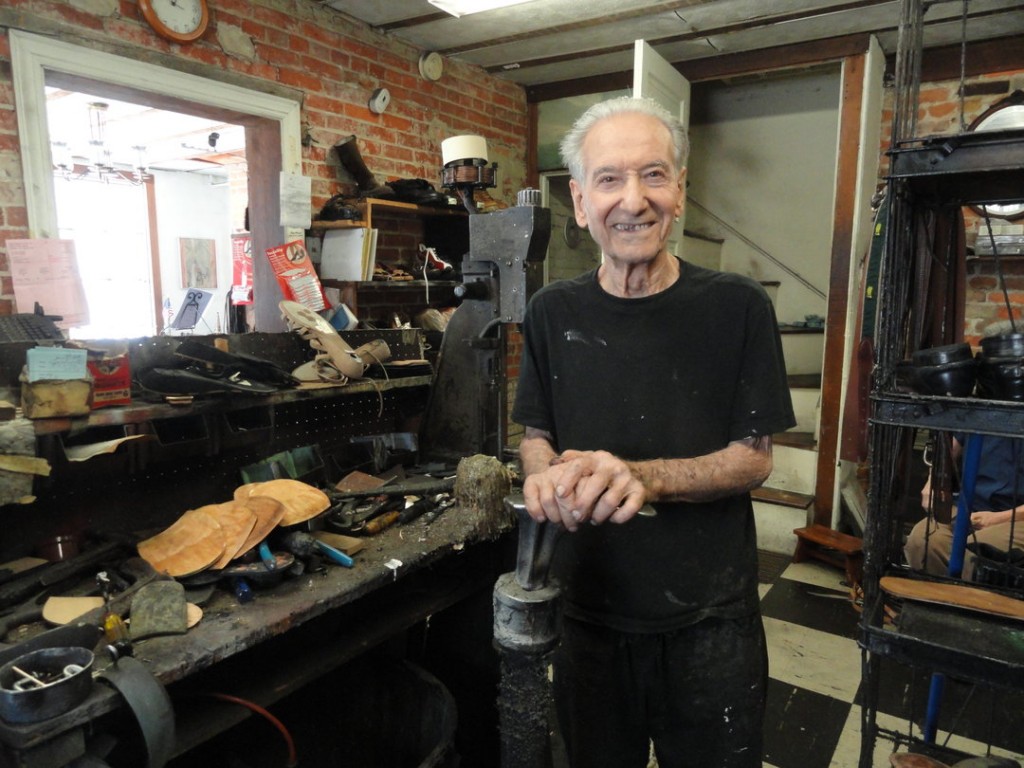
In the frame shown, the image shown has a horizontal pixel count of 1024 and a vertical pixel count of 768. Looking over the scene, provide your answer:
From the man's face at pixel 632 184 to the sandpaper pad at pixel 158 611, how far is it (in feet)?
3.42

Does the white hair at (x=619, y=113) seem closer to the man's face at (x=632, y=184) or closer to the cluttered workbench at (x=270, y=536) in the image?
the man's face at (x=632, y=184)

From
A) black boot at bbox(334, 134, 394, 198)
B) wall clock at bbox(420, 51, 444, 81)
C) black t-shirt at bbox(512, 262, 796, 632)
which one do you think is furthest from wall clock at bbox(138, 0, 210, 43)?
black t-shirt at bbox(512, 262, 796, 632)

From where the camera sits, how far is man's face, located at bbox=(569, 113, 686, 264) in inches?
43.5

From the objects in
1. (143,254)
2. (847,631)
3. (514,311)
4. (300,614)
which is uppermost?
(143,254)

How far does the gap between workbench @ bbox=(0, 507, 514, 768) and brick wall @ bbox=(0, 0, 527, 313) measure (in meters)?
1.63

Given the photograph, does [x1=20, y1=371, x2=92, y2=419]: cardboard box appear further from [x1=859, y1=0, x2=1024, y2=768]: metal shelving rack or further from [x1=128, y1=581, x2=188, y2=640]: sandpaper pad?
[x1=859, y1=0, x2=1024, y2=768]: metal shelving rack

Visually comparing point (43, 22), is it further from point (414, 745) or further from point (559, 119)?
point (559, 119)

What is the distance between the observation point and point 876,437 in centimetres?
124

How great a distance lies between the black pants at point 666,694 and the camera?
1138 mm

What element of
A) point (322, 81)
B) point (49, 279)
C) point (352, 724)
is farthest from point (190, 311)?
point (352, 724)

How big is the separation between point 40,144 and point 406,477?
1744mm

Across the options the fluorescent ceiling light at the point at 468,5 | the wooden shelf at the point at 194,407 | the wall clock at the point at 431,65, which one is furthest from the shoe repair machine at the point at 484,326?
the wall clock at the point at 431,65

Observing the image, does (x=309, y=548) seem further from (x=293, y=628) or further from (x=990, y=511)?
(x=990, y=511)

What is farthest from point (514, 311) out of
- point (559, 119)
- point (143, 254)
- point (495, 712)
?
point (143, 254)
